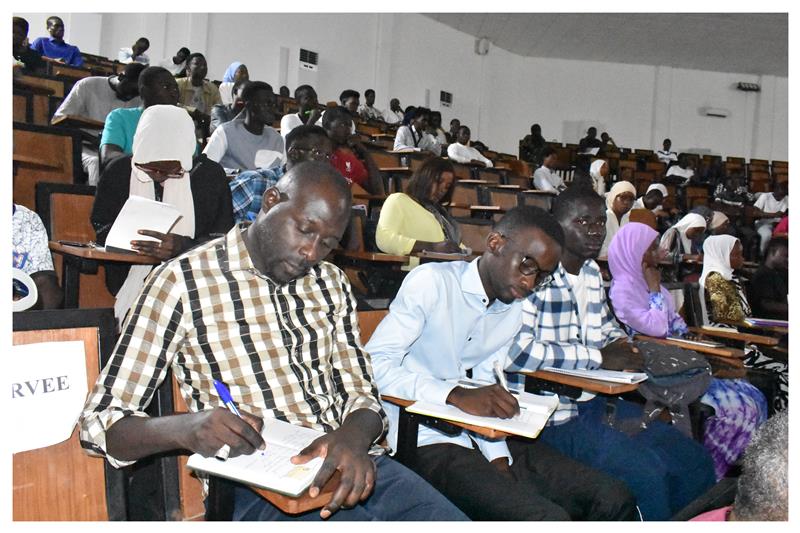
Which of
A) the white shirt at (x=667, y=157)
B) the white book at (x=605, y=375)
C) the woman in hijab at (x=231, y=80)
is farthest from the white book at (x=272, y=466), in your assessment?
the white shirt at (x=667, y=157)

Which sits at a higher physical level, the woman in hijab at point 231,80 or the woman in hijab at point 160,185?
the woman in hijab at point 231,80

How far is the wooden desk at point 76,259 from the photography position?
8.18 feet

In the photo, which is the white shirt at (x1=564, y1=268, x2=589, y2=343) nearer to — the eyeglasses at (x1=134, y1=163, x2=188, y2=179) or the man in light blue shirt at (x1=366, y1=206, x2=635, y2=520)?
the man in light blue shirt at (x1=366, y1=206, x2=635, y2=520)

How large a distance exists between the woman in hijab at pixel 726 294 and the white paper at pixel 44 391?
3567mm

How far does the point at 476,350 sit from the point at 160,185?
5.46 ft

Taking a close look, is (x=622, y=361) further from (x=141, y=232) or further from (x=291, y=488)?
(x=141, y=232)

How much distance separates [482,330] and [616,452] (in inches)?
26.1

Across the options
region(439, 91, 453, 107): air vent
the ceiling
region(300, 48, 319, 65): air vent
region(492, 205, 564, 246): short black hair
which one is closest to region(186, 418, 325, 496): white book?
region(492, 205, 564, 246): short black hair

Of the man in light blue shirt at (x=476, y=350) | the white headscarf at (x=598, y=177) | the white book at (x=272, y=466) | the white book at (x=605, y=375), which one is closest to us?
the white book at (x=272, y=466)

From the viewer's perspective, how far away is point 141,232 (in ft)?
8.56

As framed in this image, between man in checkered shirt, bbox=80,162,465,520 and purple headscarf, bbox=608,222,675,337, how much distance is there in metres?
1.84

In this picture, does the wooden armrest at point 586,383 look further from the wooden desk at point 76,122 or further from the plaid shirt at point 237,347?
the wooden desk at point 76,122

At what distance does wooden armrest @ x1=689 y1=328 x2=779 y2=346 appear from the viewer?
345 centimetres
